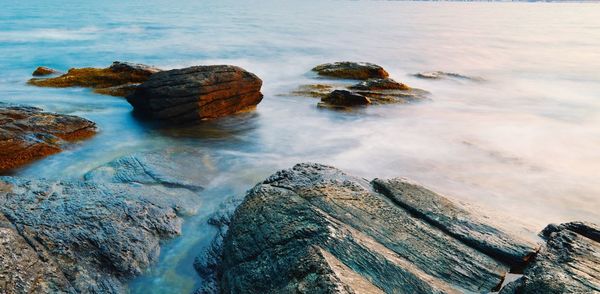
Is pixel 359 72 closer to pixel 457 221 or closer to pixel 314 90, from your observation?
pixel 314 90

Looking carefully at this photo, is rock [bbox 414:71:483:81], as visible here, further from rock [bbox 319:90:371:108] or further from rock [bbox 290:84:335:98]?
rock [bbox 319:90:371:108]

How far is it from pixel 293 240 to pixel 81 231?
279 cm

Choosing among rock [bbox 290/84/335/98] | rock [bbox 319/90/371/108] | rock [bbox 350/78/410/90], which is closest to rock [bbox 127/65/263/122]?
rock [bbox 319/90/371/108]

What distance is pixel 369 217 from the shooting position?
16.4 ft

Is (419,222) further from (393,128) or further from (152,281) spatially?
(393,128)

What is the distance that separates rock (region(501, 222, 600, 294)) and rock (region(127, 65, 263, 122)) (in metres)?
9.11

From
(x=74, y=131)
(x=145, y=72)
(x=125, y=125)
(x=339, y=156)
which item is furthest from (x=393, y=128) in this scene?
(x=145, y=72)

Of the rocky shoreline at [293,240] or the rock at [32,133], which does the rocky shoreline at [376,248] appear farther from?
the rock at [32,133]

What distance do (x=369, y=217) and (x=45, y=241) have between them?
374 cm

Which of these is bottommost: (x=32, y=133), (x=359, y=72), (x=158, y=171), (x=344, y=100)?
(x=158, y=171)

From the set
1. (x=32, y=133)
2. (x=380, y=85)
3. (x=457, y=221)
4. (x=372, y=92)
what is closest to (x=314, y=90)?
(x=372, y=92)

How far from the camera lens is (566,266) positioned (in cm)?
407

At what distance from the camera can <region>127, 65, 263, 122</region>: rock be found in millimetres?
11508

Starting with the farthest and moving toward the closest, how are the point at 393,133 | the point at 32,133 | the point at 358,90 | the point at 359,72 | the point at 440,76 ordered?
the point at 440,76, the point at 359,72, the point at 358,90, the point at 393,133, the point at 32,133
